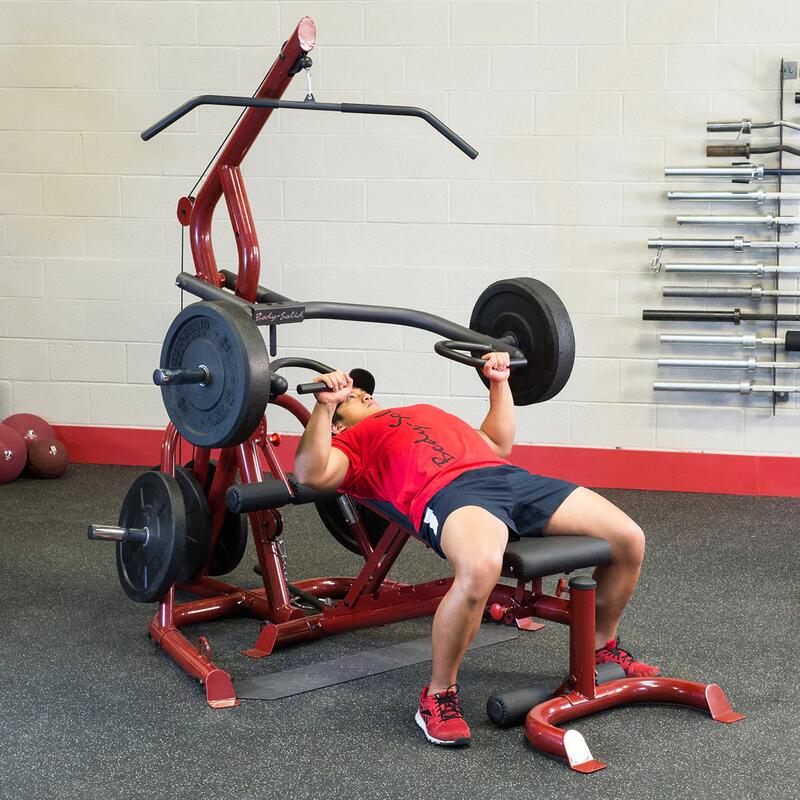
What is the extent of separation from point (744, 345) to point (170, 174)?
8.25ft

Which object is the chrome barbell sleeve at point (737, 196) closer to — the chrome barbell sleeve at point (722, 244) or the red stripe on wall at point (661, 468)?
Result: the chrome barbell sleeve at point (722, 244)

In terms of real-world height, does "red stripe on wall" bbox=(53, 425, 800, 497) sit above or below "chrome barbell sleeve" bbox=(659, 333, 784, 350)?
below

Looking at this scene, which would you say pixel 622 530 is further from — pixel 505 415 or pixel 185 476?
pixel 185 476

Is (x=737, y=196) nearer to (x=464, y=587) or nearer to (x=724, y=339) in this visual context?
(x=724, y=339)

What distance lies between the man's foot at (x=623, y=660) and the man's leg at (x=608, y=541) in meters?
0.02

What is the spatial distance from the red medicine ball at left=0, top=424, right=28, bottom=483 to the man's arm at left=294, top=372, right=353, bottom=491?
237 centimetres

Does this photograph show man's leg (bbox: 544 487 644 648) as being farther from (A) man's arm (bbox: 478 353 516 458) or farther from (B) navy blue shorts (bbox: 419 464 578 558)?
(A) man's arm (bbox: 478 353 516 458)

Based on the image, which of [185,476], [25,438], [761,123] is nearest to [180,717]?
[185,476]

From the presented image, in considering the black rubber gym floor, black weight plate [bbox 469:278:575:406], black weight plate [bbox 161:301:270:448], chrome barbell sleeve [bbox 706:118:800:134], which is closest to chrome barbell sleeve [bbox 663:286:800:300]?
chrome barbell sleeve [bbox 706:118:800:134]

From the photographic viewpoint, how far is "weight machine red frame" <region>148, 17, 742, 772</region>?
2469 mm

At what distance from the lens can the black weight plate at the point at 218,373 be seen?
2359 millimetres

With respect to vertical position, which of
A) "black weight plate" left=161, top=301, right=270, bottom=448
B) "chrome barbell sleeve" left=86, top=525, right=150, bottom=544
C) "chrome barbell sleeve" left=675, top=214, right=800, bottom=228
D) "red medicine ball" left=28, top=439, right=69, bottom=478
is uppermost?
"chrome barbell sleeve" left=675, top=214, right=800, bottom=228

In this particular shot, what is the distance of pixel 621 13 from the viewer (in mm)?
4422

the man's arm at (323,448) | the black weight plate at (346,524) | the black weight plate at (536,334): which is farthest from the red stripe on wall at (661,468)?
the man's arm at (323,448)
